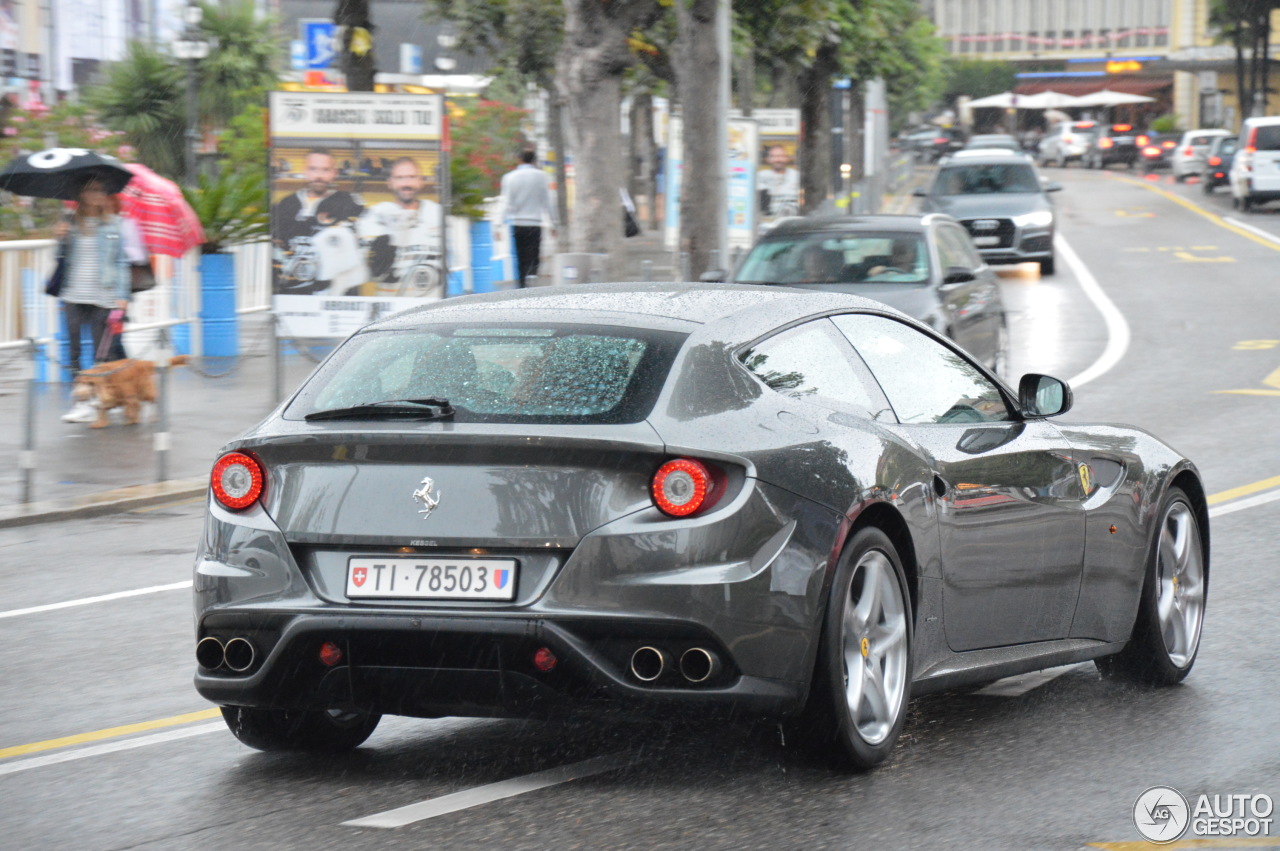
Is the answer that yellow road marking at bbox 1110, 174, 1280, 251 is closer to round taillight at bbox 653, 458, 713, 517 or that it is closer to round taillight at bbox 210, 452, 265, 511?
round taillight at bbox 653, 458, 713, 517

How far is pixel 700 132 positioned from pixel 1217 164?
36968 millimetres

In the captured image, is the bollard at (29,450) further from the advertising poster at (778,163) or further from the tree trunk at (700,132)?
the advertising poster at (778,163)

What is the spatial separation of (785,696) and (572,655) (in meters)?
0.57

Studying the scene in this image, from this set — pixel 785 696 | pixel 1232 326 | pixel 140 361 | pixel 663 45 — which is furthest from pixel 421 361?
pixel 663 45

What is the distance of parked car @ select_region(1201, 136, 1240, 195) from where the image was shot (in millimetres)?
55656

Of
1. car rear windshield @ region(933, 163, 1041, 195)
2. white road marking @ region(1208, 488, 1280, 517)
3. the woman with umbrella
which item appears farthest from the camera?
car rear windshield @ region(933, 163, 1041, 195)

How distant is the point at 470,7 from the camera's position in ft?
120

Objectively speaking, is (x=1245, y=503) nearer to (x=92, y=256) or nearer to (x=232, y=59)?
(x=92, y=256)

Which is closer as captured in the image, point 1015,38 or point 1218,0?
point 1218,0

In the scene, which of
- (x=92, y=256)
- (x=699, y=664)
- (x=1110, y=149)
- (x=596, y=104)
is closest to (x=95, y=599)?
(x=699, y=664)

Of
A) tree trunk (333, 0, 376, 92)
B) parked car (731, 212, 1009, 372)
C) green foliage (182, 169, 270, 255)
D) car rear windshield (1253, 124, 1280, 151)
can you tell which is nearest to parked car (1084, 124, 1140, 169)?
car rear windshield (1253, 124, 1280, 151)

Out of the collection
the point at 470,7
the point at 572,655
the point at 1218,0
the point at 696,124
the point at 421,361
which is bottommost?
the point at 572,655

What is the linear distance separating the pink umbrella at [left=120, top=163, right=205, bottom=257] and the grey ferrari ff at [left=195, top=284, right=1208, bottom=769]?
464 inches

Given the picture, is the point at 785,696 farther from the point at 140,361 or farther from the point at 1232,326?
the point at 1232,326
